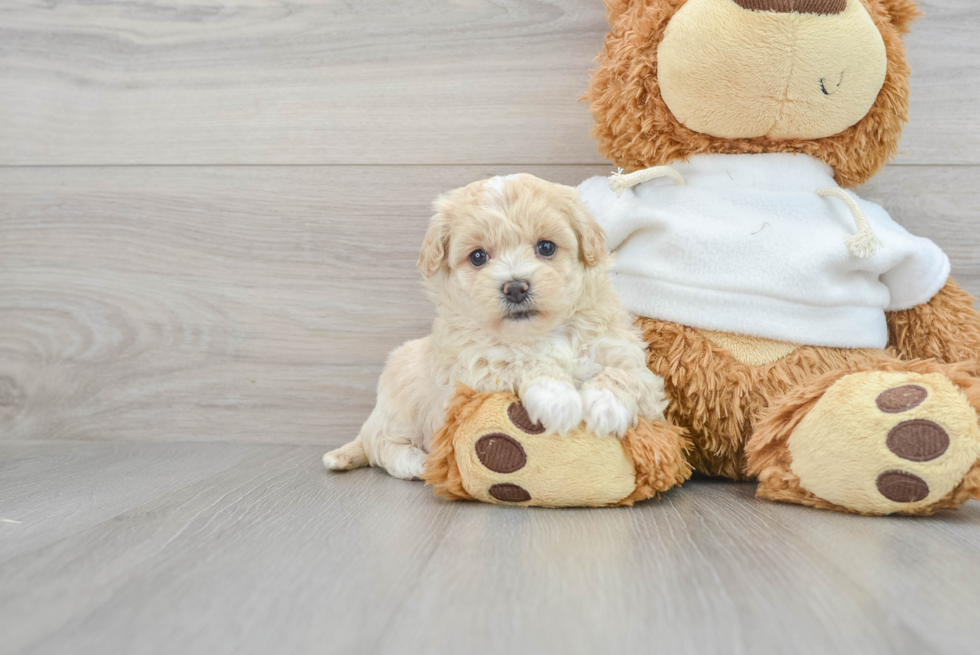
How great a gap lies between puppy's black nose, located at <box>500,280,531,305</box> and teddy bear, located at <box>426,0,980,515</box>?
0.14m

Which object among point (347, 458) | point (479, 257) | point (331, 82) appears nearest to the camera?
point (479, 257)

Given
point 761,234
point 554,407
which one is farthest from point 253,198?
point 761,234

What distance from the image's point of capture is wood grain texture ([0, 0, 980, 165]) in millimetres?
1257

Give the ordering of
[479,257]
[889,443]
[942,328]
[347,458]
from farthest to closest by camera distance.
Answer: [347,458], [942,328], [479,257], [889,443]

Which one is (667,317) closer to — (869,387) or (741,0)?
(869,387)

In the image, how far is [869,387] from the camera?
0.83 m

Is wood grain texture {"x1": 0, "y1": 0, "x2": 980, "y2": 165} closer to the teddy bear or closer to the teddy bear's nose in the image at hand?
the teddy bear

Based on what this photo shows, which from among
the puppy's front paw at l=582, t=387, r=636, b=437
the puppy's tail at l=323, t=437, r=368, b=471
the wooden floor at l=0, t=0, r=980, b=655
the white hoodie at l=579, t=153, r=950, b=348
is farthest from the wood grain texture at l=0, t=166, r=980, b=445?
the puppy's front paw at l=582, t=387, r=636, b=437

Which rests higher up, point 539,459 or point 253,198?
point 253,198

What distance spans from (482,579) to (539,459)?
224mm

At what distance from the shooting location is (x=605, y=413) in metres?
0.85

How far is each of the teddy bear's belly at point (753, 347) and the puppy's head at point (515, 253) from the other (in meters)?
0.22

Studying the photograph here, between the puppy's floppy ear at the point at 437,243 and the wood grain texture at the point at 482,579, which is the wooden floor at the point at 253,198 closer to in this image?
the wood grain texture at the point at 482,579

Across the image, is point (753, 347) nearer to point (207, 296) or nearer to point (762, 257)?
point (762, 257)
